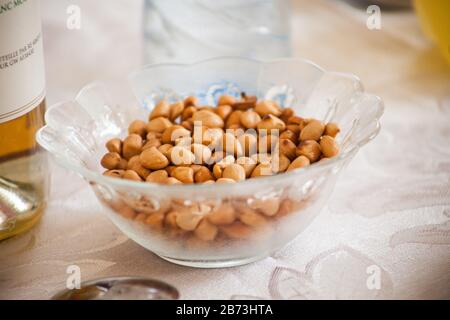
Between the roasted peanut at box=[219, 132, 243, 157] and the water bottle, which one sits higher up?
the water bottle

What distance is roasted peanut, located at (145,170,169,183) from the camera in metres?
0.35

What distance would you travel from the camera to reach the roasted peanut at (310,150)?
1.18 ft

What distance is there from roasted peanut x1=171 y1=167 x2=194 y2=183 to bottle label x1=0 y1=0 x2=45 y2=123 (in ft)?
0.32

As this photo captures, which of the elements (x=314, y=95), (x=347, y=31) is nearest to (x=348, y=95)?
(x=314, y=95)

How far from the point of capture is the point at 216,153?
1.20 feet

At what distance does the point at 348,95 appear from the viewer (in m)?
0.42

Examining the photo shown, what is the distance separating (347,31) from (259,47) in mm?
126

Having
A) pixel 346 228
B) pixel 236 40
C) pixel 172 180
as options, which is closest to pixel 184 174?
pixel 172 180

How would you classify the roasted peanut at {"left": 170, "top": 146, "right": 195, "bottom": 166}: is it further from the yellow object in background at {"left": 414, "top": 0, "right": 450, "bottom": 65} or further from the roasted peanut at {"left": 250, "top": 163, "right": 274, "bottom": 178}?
the yellow object in background at {"left": 414, "top": 0, "right": 450, "bottom": 65}

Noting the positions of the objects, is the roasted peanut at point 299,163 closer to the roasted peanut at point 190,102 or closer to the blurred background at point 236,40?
the roasted peanut at point 190,102

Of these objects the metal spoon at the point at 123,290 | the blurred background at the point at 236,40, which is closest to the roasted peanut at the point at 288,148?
the metal spoon at the point at 123,290

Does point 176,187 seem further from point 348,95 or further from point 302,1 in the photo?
point 302,1

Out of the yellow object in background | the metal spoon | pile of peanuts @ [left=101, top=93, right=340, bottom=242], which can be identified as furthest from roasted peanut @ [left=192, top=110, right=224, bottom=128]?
the yellow object in background

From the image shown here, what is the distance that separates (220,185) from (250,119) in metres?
0.10
